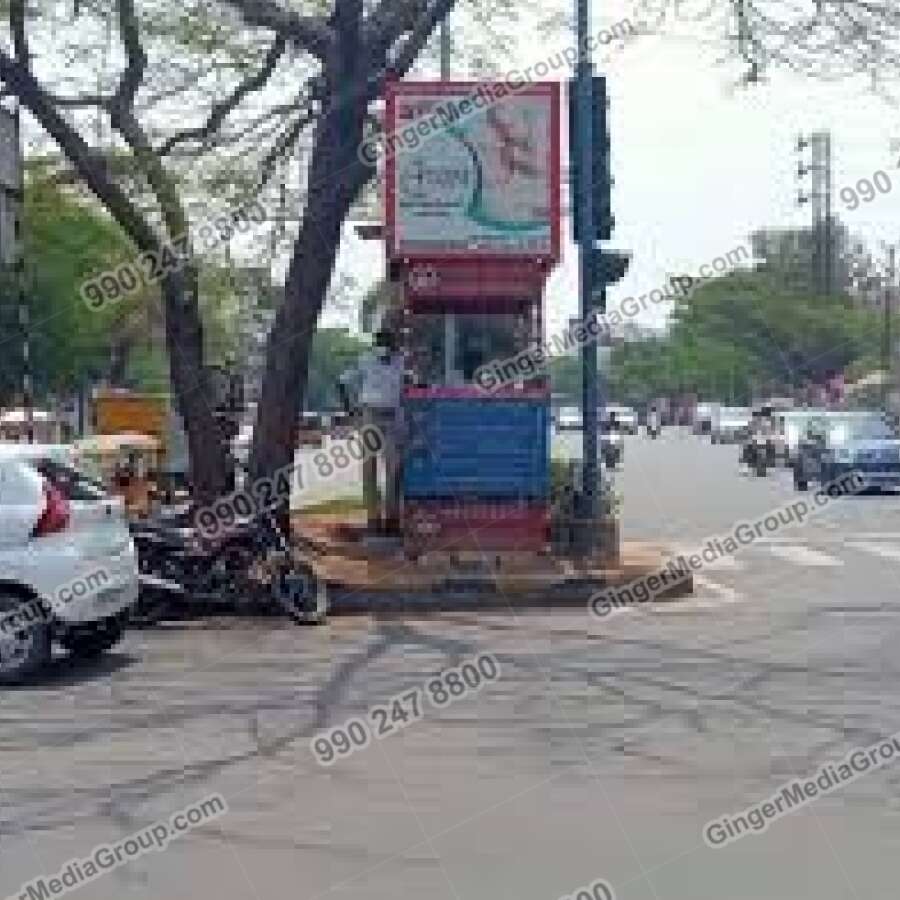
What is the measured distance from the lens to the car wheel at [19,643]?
11.9 metres

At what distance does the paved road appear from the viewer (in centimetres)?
699

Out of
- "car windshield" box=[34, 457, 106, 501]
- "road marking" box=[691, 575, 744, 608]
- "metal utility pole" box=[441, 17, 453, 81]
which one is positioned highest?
"metal utility pole" box=[441, 17, 453, 81]

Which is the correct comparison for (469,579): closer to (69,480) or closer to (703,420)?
(69,480)

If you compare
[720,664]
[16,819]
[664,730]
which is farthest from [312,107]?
[16,819]

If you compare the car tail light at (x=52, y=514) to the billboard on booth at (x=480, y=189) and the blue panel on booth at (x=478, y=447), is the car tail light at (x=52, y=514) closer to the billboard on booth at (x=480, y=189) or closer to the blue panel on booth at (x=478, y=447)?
the blue panel on booth at (x=478, y=447)

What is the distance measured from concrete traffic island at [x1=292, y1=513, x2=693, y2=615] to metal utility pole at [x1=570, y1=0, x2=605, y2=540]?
718 millimetres

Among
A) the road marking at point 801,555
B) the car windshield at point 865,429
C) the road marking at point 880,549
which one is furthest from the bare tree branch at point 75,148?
the car windshield at point 865,429

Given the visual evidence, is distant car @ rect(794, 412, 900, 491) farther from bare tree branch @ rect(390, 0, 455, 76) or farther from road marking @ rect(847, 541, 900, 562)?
bare tree branch @ rect(390, 0, 455, 76)

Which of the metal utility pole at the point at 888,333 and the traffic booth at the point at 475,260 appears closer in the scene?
the traffic booth at the point at 475,260

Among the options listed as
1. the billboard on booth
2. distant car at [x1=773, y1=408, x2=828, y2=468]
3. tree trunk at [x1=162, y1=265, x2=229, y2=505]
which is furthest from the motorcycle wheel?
distant car at [x1=773, y1=408, x2=828, y2=468]

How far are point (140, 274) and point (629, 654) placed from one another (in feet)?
30.8

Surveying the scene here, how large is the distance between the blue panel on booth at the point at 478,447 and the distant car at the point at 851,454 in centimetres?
1965

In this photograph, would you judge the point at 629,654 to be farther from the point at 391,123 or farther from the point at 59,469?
the point at 391,123

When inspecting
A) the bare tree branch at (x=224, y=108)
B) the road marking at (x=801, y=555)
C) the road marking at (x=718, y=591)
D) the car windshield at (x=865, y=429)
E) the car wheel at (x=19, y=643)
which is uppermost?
the bare tree branch at (x=224, y=108)
